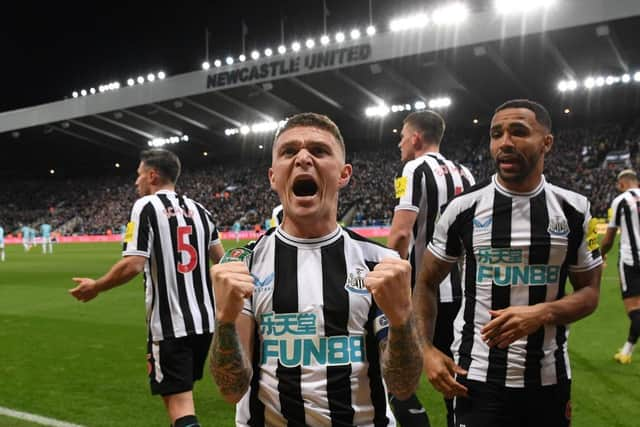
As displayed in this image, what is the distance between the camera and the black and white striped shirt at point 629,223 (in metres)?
5.95

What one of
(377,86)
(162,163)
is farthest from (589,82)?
(162,163)

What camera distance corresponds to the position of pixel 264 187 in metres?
40.2

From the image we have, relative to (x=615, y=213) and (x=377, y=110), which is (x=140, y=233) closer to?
(x=615, y=213)

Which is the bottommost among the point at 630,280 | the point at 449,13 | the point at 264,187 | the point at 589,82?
the point at 630,280

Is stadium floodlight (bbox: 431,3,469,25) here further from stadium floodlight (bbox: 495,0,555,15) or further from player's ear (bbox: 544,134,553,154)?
player's ear (bbox: 544,134,553,154)

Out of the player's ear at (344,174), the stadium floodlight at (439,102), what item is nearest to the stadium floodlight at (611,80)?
the stadium floodlight at (439,102)

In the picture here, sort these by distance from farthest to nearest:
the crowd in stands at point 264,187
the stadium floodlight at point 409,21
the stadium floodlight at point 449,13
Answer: the crowd in stands at point 264,187 → the stadium floodlight at point 409,21 → the stadium floodlight at point 449,13

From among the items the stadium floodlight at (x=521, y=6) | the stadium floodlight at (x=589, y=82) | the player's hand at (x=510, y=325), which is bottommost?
the player's hand at (x=510, y=325)

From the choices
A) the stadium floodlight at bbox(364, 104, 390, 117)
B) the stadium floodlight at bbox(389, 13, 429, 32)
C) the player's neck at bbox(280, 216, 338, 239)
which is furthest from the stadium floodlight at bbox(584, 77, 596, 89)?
the player's neck at bbox(280, 216, 338, 239)

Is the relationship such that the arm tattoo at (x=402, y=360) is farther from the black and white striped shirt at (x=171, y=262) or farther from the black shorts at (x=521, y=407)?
the black and white striped shirt at (x=171, y=262)

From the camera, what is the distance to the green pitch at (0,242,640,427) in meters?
4.57

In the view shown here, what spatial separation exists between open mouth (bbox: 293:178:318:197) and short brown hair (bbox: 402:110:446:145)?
Answer: 2415mm

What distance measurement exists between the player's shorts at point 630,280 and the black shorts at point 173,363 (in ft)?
14.9

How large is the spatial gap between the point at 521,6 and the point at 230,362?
23222mm
